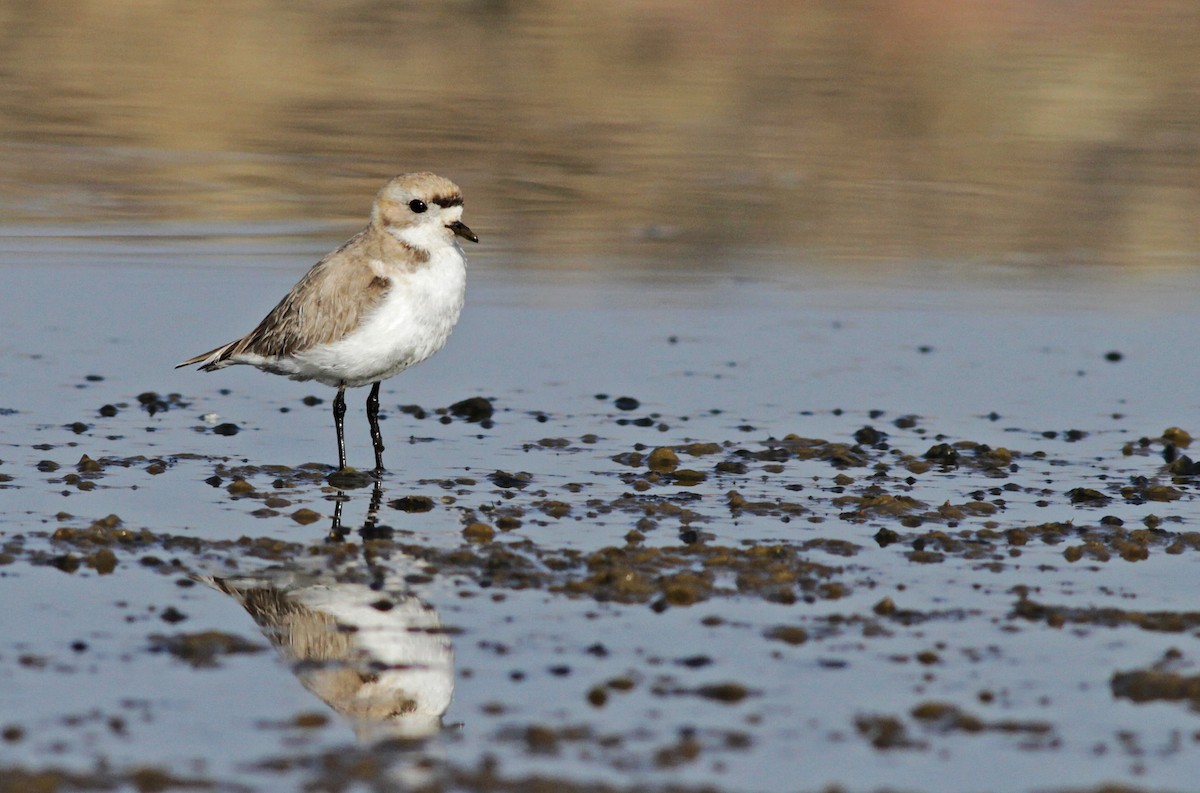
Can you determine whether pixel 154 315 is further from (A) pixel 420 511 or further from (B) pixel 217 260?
(A) pixel 420 511

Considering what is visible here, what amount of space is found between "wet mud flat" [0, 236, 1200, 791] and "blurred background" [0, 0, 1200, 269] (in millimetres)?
5173

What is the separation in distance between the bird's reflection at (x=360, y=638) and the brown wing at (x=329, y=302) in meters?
2.40

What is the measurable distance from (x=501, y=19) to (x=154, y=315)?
21.3 m

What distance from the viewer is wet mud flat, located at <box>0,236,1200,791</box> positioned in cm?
628

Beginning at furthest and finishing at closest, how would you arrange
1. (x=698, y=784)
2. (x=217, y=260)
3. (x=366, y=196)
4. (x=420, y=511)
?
1. (x=366, y=196)
2. (x=217, y=260)
3. (x=420, y=511)
4. (x=698, y=784)

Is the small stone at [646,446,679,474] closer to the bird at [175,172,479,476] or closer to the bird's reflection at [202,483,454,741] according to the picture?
the bird at [175,172,479,476]

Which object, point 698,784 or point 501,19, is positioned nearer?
point 698,784

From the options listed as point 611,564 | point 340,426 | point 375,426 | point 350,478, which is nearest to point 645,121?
point 375,426

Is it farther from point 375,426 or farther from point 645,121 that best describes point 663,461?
point 645,121

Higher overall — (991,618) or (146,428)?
(146,428)

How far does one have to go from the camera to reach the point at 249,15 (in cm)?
3431

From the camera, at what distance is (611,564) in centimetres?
850

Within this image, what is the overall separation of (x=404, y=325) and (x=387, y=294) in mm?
209

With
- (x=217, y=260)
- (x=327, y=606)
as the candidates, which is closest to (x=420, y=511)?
(x=327, y=606)
